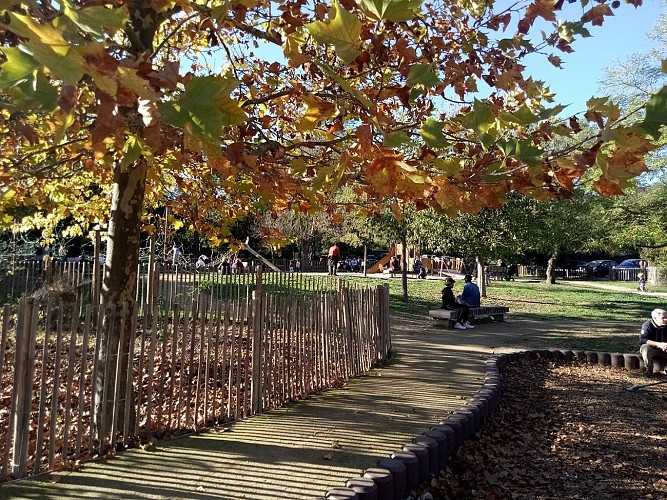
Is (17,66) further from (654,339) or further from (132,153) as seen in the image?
(654,339)

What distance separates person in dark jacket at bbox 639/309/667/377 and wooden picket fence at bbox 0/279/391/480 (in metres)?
4.26

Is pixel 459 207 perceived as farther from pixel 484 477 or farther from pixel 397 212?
pixel 484 477

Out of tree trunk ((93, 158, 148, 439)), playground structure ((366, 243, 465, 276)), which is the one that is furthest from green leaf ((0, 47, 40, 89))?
playground structure ((366, 243, 465, 276))

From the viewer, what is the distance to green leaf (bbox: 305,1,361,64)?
174 cm

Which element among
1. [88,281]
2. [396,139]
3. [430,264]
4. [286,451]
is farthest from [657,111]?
[430,264]

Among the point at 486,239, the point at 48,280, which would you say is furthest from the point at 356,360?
the point at 486,239

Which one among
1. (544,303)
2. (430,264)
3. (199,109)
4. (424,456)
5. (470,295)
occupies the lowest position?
(424,456)

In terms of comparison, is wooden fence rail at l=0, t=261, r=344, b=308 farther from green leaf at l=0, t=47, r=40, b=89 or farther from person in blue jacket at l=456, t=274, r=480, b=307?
green leaf at l=0, t=47, r=40, b=89

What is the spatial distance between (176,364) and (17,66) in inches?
206

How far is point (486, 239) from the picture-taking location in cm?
1855

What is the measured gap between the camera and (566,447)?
5473 millimetres

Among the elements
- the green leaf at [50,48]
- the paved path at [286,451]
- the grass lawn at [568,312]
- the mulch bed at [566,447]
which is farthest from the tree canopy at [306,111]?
the grass lawn at [568,312]

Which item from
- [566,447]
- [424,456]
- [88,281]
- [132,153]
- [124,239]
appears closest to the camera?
[132,153]

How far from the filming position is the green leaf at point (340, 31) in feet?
5.71
